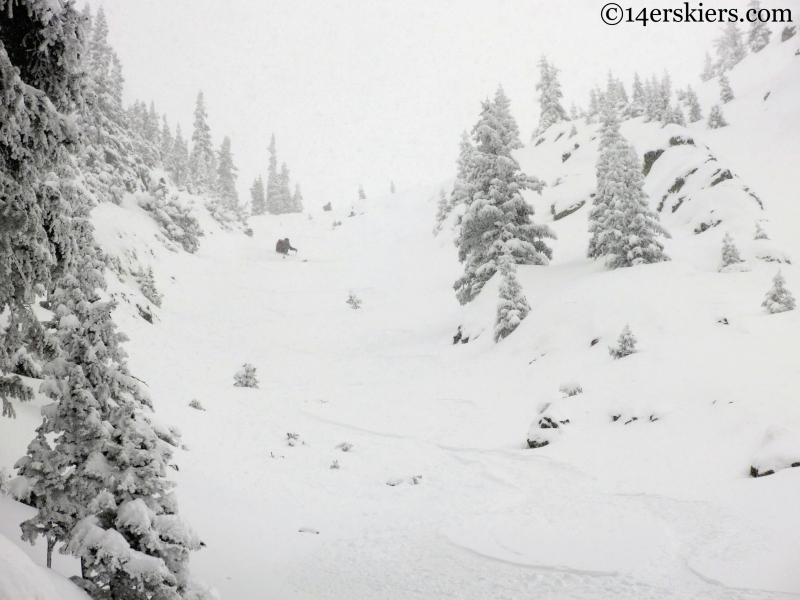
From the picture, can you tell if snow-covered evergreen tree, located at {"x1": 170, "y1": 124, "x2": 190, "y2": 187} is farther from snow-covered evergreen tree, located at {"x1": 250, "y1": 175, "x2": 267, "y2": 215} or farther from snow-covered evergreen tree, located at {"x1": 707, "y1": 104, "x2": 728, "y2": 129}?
snow-covered evergreen tree, located at {"x1": 707, "y1": 104, "x2": 728, "y2": 129}

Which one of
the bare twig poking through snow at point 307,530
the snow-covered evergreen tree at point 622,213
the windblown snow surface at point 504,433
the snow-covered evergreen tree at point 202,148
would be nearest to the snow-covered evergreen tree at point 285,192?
the snow-covered evergreen tree at point 202,148

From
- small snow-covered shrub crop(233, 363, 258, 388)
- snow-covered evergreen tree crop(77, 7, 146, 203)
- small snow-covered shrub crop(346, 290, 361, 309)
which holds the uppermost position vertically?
snow-covered evergreen tree crop(77, 7, 146, 203)

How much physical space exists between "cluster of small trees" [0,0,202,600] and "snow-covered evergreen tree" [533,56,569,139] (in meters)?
67.0

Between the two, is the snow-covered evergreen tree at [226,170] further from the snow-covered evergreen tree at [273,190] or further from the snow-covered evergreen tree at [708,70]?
the snow-covered evergreen tree at [708,70]

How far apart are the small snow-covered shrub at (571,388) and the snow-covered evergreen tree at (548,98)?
58.1 metres

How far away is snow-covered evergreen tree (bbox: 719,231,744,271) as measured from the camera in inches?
955

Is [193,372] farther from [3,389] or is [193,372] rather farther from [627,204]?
[627,204]

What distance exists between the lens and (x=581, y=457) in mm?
11867

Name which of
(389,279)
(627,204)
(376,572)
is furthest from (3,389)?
(389,279)

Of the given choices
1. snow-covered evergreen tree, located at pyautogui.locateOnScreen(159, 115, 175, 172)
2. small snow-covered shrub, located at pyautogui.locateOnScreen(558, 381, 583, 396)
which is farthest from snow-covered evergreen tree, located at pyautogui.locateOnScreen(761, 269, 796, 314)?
snow-covered evergreen tree, located at pyautogui.locateOnScreen(159, 115, 175, 172)

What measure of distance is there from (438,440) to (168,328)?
18.0m

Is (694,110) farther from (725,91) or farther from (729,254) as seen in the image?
(729,254)

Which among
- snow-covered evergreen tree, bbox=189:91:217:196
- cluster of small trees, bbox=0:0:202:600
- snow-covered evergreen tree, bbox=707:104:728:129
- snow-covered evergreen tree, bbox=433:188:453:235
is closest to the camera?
cluster of small trees, bbox=0:0:202:600

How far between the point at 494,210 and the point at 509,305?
5.73 m
